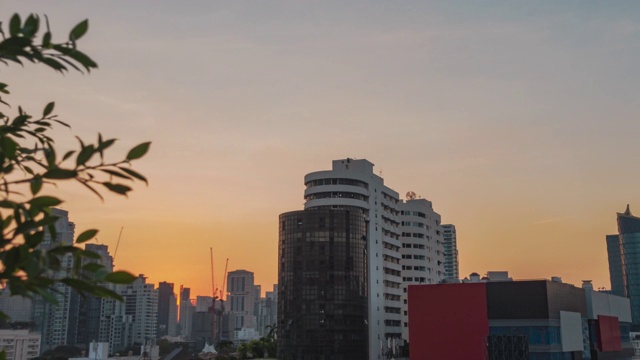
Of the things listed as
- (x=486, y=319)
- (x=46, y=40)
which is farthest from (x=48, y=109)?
(x=486, y=319)

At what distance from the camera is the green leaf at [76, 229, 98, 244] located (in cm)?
395

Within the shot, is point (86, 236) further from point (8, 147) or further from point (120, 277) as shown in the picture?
point (8, 147)

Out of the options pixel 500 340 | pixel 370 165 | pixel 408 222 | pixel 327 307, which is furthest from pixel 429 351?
pixel 408 222

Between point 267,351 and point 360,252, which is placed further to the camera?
point 267,351

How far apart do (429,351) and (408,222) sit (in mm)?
64009

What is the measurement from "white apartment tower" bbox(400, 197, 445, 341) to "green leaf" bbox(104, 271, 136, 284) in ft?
414

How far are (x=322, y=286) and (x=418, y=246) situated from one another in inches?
1330

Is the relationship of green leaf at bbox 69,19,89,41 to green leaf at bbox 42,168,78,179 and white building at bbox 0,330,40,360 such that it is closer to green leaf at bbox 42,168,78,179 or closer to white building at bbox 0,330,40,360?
green leaf at bbox 42,168,78,179

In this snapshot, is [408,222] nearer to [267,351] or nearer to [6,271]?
[267,351]

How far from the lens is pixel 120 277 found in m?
3.74

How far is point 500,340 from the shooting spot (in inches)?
2576

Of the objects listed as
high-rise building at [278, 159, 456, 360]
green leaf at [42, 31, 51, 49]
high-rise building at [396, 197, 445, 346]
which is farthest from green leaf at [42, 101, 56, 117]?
Answer: high-rise building at [396, 197, 445, 346]

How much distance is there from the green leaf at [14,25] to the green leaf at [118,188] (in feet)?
3.58

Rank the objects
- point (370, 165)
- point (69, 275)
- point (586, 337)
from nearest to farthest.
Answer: point (69, 275), point (586, 337), point (370, 165)
